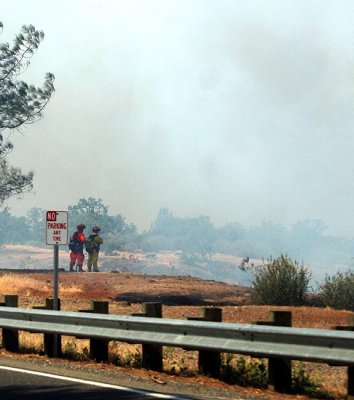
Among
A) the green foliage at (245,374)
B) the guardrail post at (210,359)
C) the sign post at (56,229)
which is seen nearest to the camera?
the green foliage at (245,374)

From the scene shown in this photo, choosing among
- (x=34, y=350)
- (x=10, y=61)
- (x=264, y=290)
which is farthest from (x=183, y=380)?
(x=10, y=61)

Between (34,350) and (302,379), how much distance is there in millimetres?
5167

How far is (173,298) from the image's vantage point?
32.9 meters

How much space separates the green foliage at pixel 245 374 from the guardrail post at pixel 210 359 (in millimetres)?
117

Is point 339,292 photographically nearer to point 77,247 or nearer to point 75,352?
point 75,352

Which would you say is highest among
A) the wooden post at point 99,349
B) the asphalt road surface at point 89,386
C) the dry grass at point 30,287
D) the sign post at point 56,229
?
the sign post at point 56,229

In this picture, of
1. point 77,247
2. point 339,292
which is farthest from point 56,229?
point 77,247

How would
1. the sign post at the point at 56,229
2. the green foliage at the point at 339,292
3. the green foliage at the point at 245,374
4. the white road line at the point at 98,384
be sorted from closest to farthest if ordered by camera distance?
the white road line at the point at 98,384
the green foliage at the point at 245,374
the sign post at the point at 56,229
the green foliage at the point at 339,292

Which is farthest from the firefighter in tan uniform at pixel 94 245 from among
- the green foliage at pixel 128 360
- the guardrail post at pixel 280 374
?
the guardrail post at pixel 280 374

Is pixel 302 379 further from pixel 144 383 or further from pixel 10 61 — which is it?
pixel 10 61

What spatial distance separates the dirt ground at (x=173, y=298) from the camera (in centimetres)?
1602

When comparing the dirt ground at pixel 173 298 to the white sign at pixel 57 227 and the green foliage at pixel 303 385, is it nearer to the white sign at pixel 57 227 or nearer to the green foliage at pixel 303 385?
the green foliage at pixel 303 385

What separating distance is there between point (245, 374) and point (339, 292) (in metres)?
15.8

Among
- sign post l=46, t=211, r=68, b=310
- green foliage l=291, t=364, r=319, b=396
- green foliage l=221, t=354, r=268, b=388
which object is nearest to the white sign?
sign post l=46, t=211, r=68, b=310
